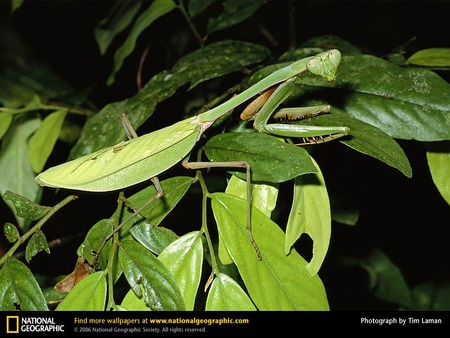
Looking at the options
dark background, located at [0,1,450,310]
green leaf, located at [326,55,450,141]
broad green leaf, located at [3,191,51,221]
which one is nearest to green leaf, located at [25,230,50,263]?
broad green leaf, located at [3,191,51,221]

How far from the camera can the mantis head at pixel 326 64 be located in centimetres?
124

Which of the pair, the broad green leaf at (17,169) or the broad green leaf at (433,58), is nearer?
the broad green leaf at (433,58)

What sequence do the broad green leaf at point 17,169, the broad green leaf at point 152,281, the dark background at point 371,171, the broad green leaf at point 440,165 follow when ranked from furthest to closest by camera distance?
the dark background at point 371,171
the broad green leaf at point 17,169
the broad green leaf at point 440,165
the broad green leaf at point 152,281

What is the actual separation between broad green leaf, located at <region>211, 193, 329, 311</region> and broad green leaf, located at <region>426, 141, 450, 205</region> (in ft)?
1.88

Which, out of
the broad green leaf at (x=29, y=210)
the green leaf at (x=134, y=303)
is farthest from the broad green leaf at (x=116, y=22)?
the green leaf at (x=134, y=303)

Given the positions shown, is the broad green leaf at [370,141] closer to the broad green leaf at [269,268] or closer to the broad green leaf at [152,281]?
the broad green leaf at [269,268]

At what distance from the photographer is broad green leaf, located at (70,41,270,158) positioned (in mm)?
1605

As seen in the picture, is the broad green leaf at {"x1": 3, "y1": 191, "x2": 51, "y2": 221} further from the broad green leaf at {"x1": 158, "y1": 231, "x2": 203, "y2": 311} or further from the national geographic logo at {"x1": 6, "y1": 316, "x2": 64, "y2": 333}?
the broad green leaf at {"x1": 158, "y1": 231, "x2": 203, "y2": 311}

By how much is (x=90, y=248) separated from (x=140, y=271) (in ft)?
0.76

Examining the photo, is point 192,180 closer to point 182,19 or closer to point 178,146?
point 178,146

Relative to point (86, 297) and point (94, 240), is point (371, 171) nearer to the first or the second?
point (94, 240)

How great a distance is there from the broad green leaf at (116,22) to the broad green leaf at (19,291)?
135 cm

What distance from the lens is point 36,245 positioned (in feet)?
3.80

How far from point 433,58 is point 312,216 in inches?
32.3
